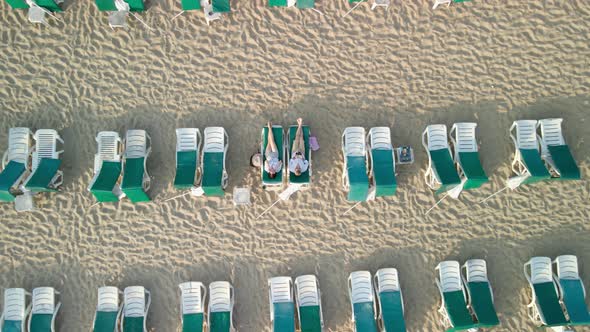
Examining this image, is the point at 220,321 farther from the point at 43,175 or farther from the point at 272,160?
the point at 43,175

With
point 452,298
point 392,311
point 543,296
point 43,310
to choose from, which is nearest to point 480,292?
point 452,298

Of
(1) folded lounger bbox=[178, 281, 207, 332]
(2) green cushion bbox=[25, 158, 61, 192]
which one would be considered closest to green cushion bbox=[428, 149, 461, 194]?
(1) folded lounger bbox=[178, 281, 207, 332]

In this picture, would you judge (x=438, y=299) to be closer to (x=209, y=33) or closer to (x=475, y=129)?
(x=475, y=129)

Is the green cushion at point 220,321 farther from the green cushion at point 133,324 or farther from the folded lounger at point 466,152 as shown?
the folded lounger at point 466,152

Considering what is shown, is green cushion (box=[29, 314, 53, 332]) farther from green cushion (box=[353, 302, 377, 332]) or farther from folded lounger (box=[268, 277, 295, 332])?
green cushion (box=[353, 302, 377, 332])

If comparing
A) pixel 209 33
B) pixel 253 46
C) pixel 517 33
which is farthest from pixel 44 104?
pixel 517 33

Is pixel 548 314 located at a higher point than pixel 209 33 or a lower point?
lower
